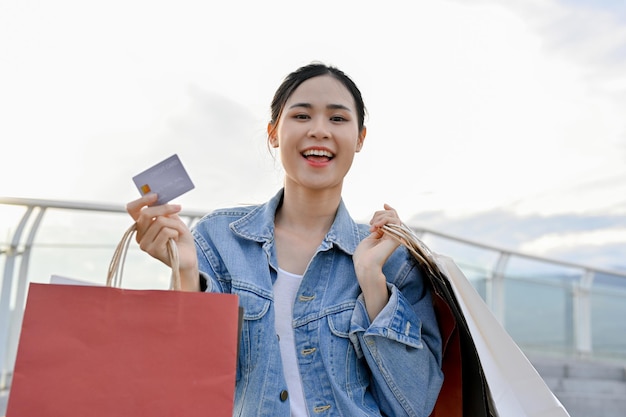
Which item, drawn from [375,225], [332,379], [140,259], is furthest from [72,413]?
[140,259]

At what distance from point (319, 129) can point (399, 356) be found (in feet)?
2.18

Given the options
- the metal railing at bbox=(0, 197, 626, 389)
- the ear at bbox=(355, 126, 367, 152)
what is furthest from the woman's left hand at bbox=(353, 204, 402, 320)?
the metal railing at bbox=(0, 197, 626, 389)

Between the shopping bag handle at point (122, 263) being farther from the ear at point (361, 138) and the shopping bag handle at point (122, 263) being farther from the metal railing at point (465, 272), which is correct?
the metal railing at point (465, 272)

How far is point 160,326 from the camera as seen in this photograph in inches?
47.2

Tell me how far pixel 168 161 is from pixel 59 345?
1.41 feet

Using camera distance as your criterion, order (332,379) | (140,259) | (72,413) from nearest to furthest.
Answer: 1. (72,413)
2. (332,379)
3. (140,259)

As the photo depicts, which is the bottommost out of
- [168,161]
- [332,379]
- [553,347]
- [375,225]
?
[553,347]

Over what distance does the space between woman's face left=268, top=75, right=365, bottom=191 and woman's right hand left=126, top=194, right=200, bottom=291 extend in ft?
1.54

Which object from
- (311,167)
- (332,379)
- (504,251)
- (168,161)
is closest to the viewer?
(168,161)

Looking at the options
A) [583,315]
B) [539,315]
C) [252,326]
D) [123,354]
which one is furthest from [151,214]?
[583,315]

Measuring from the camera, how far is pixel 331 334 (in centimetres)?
168

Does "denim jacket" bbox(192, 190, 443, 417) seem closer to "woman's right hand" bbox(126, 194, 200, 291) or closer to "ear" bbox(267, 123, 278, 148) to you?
"woman's right hand" bbox(126, 194, 200, 291)

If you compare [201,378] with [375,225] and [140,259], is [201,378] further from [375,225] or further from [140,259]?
[140,259]

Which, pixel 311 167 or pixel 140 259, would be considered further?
pixel 140 259
